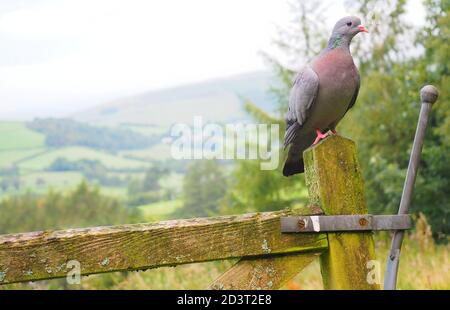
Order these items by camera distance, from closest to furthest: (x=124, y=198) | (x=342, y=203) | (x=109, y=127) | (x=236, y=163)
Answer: (x=342, y=203) → (x=236, y=163) → (x=124, y=198) → (x=109, y=127)

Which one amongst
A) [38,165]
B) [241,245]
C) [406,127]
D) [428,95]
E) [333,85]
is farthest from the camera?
[38,165]

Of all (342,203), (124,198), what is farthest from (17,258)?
(124,198)

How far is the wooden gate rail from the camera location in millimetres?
2725

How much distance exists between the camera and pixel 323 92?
3.98 meters

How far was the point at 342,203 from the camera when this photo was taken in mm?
3113

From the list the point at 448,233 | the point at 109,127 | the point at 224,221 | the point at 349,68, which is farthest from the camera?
the point at 109,127

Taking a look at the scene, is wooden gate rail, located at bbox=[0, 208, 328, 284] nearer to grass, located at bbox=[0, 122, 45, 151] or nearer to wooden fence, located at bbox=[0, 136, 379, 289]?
wooden fence, located at bbox=[0, 136, 379, 289]

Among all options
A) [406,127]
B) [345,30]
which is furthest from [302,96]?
[406,127]

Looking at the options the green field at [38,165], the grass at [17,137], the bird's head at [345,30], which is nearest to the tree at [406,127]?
the bird's head at [345,30]

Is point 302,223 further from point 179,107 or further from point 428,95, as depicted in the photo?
point 179,107

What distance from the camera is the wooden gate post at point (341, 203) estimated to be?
3.07m

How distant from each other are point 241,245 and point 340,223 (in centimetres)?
46
